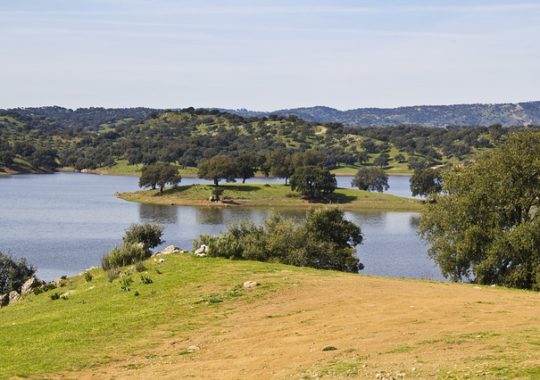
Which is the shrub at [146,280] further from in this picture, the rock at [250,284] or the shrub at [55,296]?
the rock at [250,284]

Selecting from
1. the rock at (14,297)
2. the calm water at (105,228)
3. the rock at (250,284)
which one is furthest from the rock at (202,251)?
the calm water at (105,228)

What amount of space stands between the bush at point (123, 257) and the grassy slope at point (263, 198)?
389 feet

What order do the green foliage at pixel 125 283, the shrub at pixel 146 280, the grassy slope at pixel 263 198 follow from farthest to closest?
1. the grassy slope at pixel 263 198
2. the shrub at pixel 146 280
3. the green foliage at pixel 125 283

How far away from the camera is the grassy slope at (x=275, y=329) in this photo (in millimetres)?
19453

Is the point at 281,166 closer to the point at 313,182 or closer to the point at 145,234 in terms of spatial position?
the point at 313,182

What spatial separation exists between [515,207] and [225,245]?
2013 centimetres

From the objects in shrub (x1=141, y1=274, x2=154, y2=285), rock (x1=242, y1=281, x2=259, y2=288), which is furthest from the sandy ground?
shrub (x1=141, y1=274, x2=154, y2=285)

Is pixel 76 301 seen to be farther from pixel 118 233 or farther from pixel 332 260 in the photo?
pixel 118 233

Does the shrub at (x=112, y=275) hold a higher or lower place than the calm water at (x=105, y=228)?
higher

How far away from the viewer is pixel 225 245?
43406 mm

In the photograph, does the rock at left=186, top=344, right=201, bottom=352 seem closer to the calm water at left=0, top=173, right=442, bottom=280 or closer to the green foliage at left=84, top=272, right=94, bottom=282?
the green foliage at left=84, top=272, right=94, bottom=282

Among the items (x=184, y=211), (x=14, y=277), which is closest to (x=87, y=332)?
(x=14, y=277)

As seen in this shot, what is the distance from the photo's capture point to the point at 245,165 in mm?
189500

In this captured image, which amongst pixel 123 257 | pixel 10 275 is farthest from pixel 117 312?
pixel 10 275
